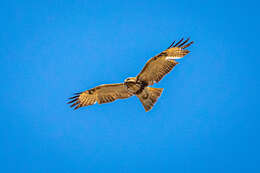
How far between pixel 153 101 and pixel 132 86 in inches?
41.5

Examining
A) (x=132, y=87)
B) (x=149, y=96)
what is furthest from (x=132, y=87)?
(x=149, y=96)

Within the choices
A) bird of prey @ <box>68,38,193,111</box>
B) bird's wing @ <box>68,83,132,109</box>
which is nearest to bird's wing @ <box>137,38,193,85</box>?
bird of prey @ <box>68,38,193,111</box>

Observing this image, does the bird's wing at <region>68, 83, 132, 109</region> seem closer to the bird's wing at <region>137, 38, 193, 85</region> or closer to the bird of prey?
the bird of prey

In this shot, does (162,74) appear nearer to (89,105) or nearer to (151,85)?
(151,85)

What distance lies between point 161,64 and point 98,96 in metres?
2.47

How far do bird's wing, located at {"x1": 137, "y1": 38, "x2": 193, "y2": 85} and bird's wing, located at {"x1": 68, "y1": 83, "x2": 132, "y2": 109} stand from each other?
3.15ft

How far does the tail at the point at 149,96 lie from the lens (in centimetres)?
1249

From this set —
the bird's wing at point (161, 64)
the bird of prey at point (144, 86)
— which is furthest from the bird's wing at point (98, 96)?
the bird's wing at point (161, 64)

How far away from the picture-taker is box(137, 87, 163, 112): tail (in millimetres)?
12492

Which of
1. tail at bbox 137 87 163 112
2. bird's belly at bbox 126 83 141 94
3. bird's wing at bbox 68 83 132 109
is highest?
bird's wing at bbox 68 83 132 109

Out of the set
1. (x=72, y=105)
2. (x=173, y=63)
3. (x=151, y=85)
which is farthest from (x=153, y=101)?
(x=72, y=105)

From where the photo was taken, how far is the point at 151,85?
12242mm

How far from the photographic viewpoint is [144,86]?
12211 mm

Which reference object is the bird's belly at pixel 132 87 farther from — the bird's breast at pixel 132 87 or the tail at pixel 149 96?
the tail at pixel 149 96
